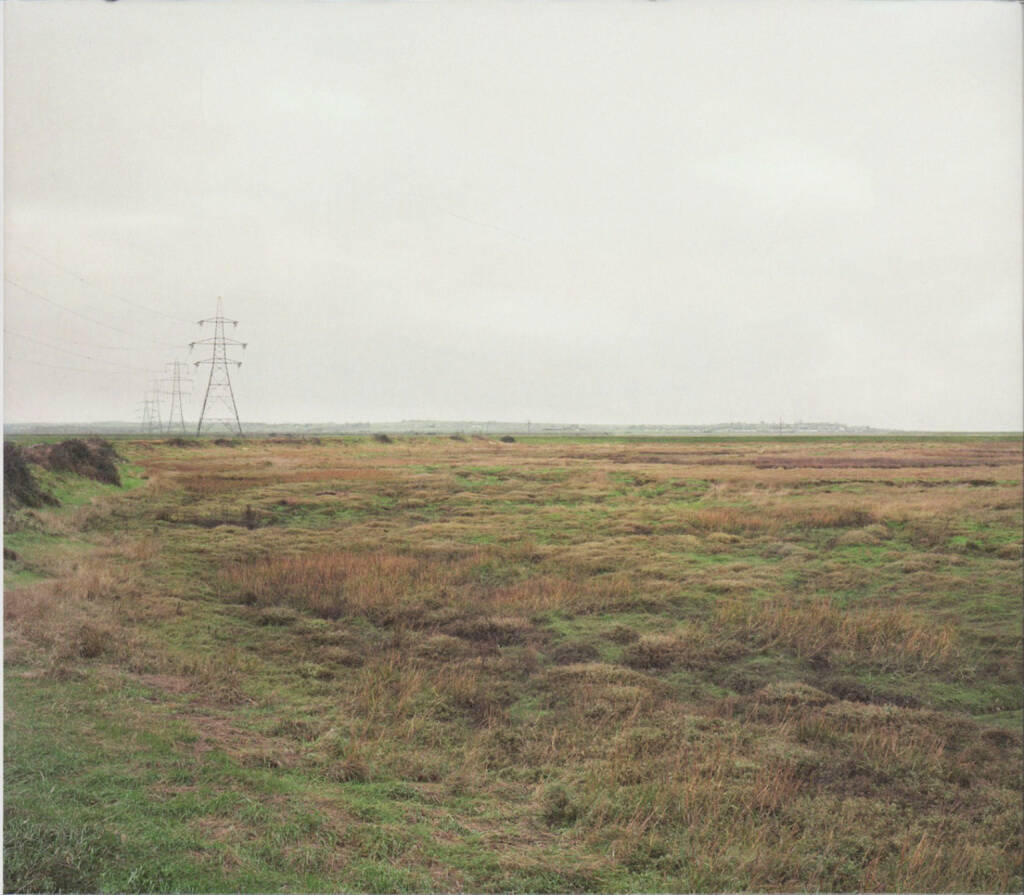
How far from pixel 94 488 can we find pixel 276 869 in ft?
11.6

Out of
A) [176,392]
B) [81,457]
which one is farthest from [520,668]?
[81,457]

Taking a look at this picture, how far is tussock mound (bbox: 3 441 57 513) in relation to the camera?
15.0ft

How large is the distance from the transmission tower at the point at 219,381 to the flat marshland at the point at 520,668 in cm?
20

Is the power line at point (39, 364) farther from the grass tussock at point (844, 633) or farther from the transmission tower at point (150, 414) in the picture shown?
the grass tussock at point (844, 633)

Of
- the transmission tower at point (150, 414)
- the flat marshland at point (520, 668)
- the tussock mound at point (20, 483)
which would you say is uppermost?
the transmission tower at point (150, 414)

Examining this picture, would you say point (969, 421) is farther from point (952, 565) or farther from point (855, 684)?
point (855, 684)

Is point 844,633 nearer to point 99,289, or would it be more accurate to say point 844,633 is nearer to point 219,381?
point 219,381

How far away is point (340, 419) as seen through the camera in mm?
5145

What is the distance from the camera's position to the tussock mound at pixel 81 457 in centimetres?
460

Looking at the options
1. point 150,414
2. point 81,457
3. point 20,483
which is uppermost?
point 150,414

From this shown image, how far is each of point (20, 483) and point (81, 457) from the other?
0.44 metres

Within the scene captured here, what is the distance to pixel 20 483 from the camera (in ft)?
15.2

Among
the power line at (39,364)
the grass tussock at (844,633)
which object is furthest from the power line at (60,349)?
the grass tussock at (844,633)

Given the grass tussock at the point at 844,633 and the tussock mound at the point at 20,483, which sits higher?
the tussock mound at the point at 20,483
